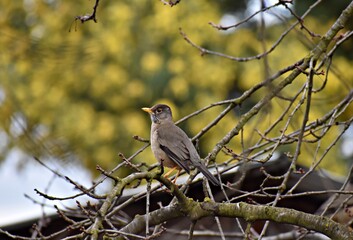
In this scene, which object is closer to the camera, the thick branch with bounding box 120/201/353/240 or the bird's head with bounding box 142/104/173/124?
the thick branch with bounding box 120/201/353/240

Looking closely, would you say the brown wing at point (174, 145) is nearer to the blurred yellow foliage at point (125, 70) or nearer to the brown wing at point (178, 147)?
the brown wing at point (178, 147)

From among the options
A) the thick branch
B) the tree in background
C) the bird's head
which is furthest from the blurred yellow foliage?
the thick branch

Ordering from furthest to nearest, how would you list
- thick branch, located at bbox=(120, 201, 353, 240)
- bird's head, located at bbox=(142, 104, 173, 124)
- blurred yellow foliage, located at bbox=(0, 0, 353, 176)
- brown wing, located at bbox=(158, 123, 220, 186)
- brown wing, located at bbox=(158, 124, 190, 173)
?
blurred yellow foliage, located at bbox=(0, 0, 353, 176), bird's head, located at bbox=(142, 104, 173, 124), brown wing, located at bbox=(158, 124, 190, 173), brown wing, located at bbox=(158, 123, 220, 186), thick branch, located at bbox=(120, 201, 353, 240)

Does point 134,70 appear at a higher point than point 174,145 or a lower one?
higher

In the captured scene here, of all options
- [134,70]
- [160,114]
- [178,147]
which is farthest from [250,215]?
[134,70]

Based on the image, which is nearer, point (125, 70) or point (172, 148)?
point (172, 148)

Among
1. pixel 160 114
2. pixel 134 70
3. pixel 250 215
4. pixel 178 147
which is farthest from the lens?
pixel 134 70

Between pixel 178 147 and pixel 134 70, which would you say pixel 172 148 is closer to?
pixel 178 147

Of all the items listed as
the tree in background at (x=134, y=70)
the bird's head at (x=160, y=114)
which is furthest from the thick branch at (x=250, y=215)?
the tree in background at (x=134, y=70)

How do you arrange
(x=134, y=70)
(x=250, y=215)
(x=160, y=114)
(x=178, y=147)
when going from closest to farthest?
(x=250, y=215)
(x=178, y=147)
(x=160, y=114)
(x=134, y=70)

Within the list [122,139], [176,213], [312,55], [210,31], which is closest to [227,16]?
[210,31]

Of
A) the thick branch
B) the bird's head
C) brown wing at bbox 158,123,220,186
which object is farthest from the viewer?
the bird's head

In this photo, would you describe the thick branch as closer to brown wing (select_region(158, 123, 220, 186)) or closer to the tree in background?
brown wing (select_region(158, 123, 220, 186))

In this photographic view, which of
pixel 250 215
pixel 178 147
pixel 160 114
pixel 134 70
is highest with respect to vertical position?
pixel 134 70
